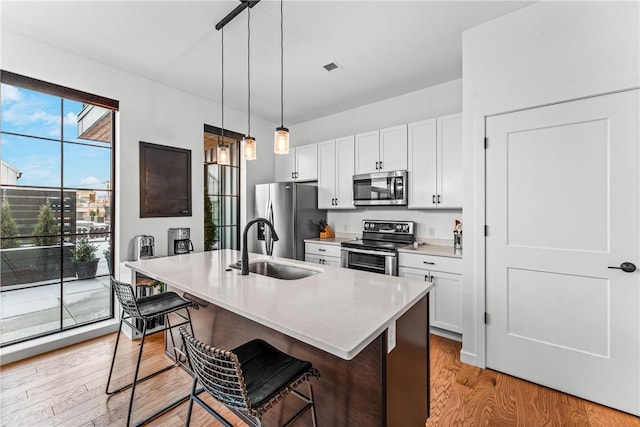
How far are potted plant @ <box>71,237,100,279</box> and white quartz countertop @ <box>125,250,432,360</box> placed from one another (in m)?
1.29

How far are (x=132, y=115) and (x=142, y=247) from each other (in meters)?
1.47

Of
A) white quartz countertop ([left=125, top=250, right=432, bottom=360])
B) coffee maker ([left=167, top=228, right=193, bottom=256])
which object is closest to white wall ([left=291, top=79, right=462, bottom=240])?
white quartz countertop ([left=125, top=250, right=432, bottom=360])

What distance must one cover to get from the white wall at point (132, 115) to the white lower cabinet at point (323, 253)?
4.75ft

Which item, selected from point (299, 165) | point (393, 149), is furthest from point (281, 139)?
point (299, 165)

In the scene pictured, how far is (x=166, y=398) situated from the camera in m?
2.00

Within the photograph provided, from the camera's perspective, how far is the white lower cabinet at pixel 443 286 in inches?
108

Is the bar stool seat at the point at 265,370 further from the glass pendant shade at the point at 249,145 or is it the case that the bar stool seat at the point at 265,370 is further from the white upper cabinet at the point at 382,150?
the white upper cabinet at the point at 382,150

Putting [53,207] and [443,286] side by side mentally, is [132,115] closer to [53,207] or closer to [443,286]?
[53,207]

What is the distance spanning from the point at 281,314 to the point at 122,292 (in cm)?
133

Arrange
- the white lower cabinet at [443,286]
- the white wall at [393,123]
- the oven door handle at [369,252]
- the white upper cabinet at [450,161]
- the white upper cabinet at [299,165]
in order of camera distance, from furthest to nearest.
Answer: the white upper cabinet at [299,165] → the white wall at [393,123] → the oven door handle at [369,252] → the white upper cabinet at [450,161] → the white lower cabinet at [443,286]

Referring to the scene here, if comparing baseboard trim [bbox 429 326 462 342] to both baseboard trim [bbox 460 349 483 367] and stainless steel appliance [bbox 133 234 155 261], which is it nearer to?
baseboard trim [bbox 460 349 483 367]

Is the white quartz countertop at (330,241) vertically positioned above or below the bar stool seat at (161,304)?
above

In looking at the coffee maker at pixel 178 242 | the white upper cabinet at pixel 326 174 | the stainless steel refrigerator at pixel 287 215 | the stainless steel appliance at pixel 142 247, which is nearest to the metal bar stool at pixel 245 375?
the stainless steel appliance at pixel 142 247

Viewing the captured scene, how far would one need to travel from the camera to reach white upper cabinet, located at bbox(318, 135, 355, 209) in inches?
154
